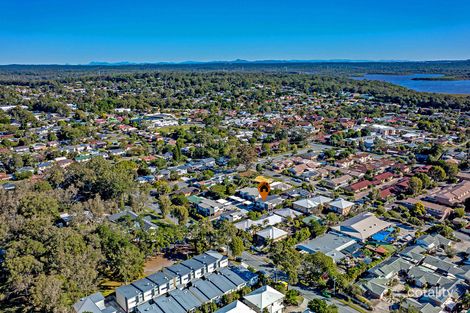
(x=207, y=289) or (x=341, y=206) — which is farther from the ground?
(x=341, y=206)

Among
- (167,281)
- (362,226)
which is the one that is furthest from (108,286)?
(362,226)

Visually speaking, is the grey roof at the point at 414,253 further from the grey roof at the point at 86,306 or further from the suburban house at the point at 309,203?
the grey roof at the point at 86,306

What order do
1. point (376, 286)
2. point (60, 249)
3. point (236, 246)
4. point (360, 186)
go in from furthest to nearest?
point (360, 186)
point (236, 246)
point (376, 286)
point (60, 249)

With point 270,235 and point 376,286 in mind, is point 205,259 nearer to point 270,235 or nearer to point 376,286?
point 270,235

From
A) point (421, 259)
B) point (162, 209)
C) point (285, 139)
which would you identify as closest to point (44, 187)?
point (162, 209)

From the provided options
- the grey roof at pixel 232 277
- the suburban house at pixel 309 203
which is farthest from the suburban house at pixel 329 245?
the grey roof at pixel 232 277

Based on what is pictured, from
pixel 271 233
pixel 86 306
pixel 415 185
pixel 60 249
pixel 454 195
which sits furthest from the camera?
pixel 415 185

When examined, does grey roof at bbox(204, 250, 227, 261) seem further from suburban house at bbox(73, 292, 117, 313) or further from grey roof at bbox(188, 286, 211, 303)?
suburban house at bbox(73, 292, 117, 313)

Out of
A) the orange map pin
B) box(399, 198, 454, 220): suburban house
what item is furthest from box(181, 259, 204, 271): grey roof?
box(399, 198, 454, 220): suburban house
